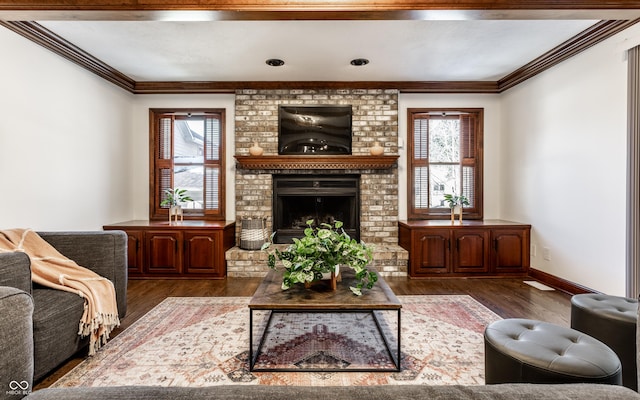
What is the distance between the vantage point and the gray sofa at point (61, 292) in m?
1.94

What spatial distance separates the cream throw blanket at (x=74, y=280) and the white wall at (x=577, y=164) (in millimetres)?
4246

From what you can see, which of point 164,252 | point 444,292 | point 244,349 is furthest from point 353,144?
point 244,349

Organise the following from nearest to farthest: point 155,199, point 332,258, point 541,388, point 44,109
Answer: point 541,388 < point 332,258 < point 44,109 < point 155,199

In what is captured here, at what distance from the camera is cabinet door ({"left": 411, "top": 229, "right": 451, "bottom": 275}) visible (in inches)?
173

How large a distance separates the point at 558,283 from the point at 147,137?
5741 mm

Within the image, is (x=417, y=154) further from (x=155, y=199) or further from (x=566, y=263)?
(x=155, y=199)

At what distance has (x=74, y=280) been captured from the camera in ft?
7.67

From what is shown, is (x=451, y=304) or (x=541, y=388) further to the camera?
(x=451, y=304)

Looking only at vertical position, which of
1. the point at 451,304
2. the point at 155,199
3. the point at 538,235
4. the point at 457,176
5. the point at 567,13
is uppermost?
the point at 567,13

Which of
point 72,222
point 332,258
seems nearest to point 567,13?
point 332,258

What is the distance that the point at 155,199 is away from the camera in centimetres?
513

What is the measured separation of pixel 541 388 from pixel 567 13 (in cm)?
273

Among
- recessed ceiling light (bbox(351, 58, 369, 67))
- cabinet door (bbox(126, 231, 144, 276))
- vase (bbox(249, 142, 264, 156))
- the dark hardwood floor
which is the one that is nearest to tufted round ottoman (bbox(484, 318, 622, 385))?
the dark hardwood floor

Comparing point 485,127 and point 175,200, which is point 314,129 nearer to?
point 175,200
